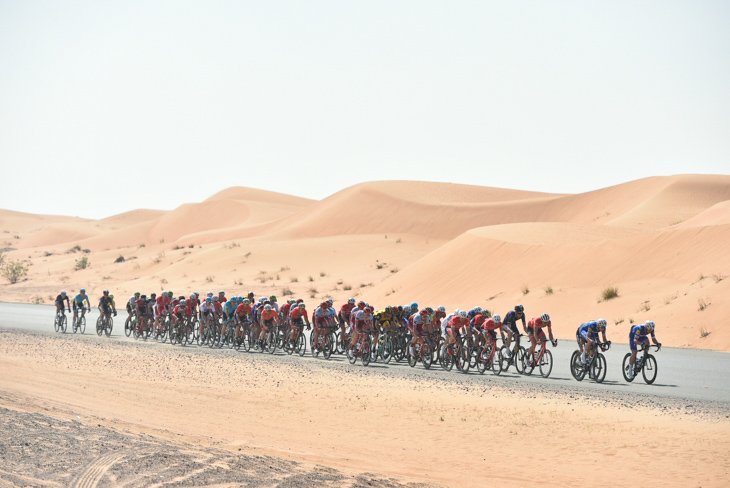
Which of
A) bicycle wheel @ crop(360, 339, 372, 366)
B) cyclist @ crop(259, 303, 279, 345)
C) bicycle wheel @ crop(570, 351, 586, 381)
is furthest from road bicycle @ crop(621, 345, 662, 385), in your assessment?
cyclist @ crop(259, 303, 279, 345)

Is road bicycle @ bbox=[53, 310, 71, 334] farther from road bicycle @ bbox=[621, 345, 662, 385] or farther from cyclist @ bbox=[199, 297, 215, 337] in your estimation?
road bicycle @ bbox=[621, 345, 662, 385]

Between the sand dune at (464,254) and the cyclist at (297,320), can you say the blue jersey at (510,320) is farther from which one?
the sand dune at (464,254)

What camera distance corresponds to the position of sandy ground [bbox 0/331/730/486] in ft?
33.5

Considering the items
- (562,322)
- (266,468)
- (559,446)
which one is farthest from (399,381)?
(562,322)

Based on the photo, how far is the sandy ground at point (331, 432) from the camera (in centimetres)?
1022

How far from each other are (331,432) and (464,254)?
44147 millimetres

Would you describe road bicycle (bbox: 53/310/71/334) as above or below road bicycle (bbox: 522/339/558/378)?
below

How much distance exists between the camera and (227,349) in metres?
28.4

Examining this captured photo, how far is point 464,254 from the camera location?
57250 millimetres

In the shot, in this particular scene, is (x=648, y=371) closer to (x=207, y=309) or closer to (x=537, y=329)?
(x=537, y=329)

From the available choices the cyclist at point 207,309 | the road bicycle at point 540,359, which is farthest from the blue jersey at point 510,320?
the cyclist at point 207,309

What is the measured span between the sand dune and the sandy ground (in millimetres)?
17311

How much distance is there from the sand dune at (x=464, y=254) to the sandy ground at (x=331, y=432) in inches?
682

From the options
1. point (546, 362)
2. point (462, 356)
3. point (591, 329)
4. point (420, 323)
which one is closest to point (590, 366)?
point (591, 329)
